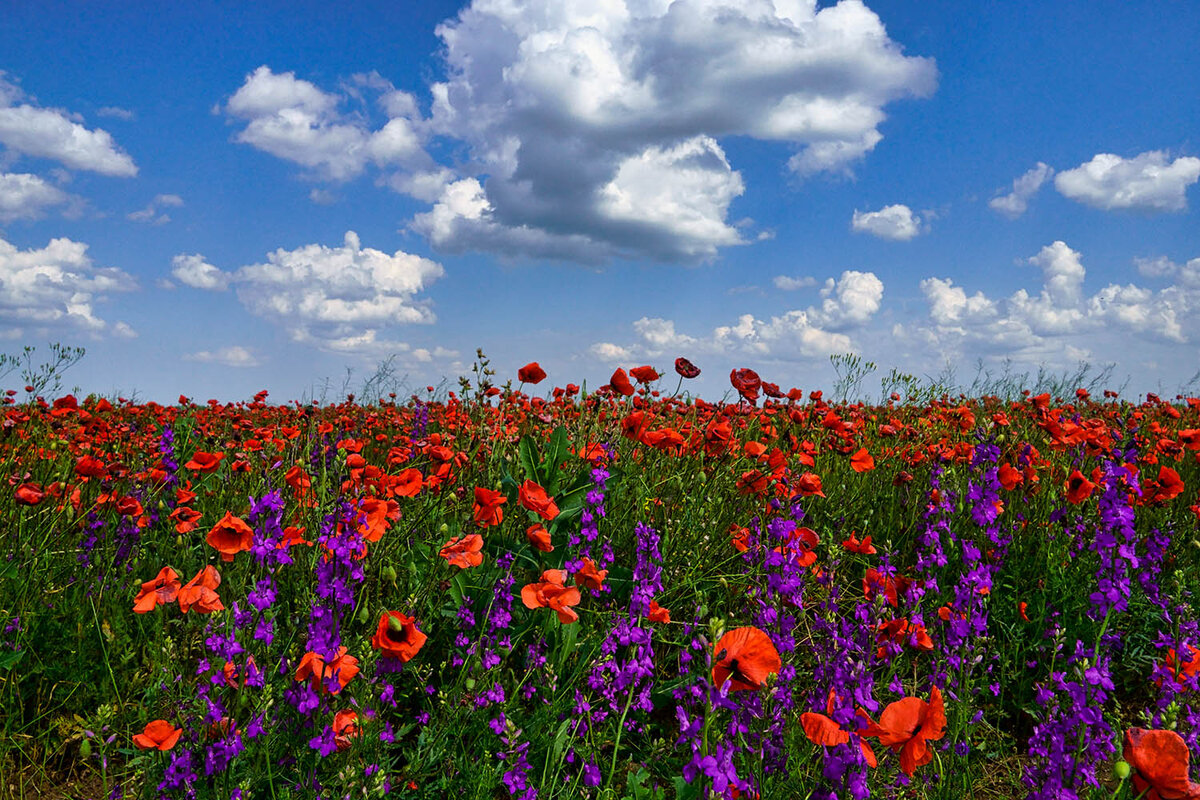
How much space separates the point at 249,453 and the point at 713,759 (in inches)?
129

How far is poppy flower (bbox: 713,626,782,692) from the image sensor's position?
1.13 metres

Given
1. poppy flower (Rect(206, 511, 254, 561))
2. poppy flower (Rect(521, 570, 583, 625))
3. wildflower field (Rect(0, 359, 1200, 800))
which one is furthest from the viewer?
poppy flower (Rect(206, 511, 254, 561))

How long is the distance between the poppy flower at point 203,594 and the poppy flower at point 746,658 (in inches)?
49.0

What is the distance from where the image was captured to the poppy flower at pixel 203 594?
169 centimetres

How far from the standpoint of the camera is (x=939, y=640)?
272 cm

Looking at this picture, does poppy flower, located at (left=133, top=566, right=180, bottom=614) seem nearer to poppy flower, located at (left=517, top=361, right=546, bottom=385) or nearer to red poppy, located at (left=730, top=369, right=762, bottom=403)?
poppy flower, located at (left=517, top=361, right=546, bottom=385)

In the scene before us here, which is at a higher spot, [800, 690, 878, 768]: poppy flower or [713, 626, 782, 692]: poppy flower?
[713, 626, 782, 692]: poppy flower

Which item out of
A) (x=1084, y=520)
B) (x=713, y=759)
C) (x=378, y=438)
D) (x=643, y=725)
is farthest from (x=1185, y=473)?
(x=378, y=438)

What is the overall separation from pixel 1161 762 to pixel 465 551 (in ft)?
5.18

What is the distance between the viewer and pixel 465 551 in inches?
80.3

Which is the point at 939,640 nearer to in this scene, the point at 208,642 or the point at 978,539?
the point at 978,539

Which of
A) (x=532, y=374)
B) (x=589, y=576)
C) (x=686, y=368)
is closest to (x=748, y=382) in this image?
(x=686, y=368)

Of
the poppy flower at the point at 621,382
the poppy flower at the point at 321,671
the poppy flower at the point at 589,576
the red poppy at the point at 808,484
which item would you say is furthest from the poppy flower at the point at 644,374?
the poppy flower at the point at 321,671

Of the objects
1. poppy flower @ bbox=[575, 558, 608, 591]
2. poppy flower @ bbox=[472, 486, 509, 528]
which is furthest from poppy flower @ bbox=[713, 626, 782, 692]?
poppy flower @ bbox=[472, 486, 509, 528]
